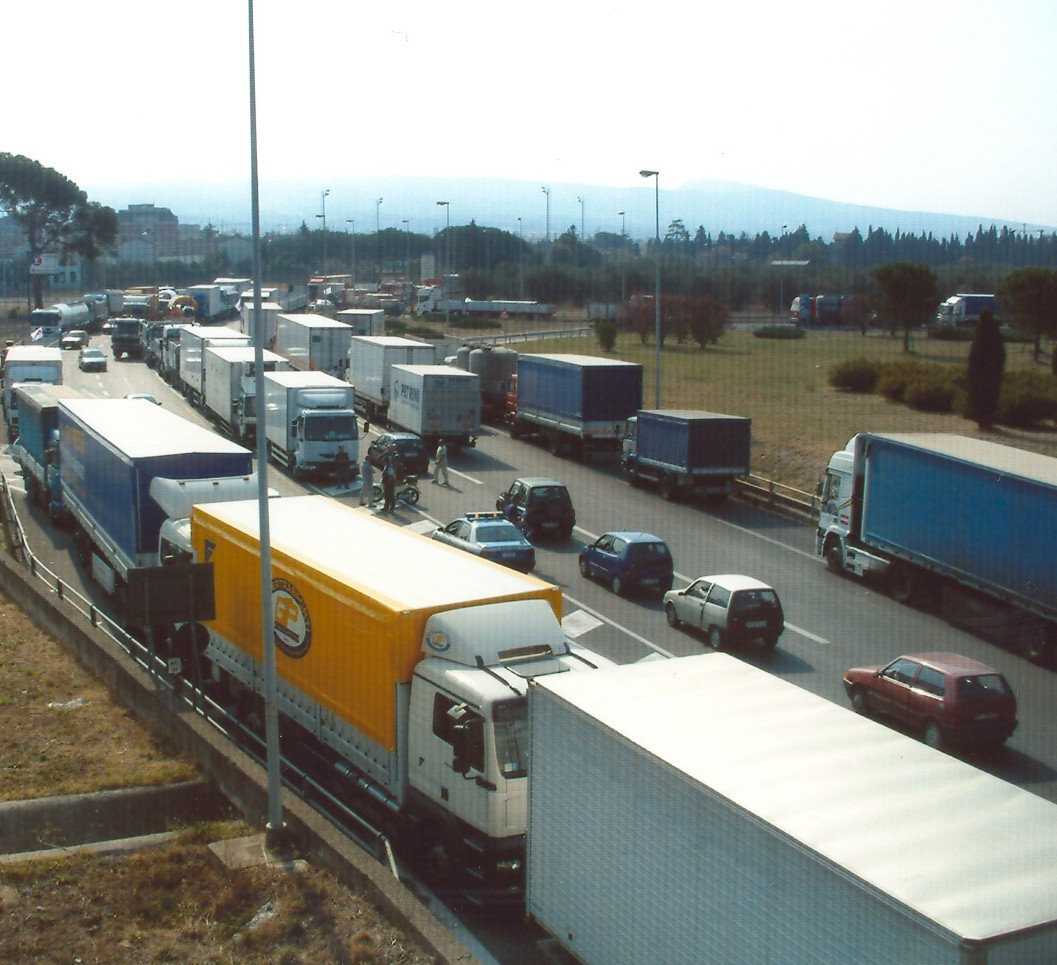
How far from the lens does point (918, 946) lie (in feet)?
21.3

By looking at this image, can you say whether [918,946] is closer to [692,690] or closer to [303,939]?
[692,690]

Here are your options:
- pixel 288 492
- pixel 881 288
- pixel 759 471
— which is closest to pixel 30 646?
pixel 288 492

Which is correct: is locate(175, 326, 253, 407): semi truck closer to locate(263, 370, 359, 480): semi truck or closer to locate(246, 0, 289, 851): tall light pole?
locate(263, 370, 359, 480): semi truck

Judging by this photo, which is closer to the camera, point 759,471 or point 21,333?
point 759,471

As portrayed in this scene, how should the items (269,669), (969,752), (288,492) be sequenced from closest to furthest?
1. (269,669)
2. (969,752)
3. (288,492)

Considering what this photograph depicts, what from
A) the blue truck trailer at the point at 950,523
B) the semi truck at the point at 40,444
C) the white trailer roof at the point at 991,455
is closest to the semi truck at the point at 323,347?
the semi truck at the point at 40,444

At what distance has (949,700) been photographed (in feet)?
54.0

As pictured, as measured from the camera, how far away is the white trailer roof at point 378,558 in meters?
12.7

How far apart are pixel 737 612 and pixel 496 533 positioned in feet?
20.3

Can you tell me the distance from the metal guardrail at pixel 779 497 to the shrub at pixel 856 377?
23.8 m

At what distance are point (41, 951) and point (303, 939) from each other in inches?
88.4

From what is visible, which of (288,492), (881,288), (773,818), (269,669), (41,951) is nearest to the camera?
(773,818)

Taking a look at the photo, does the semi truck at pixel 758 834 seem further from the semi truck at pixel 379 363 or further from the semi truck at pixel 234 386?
the semi truck at pixel 379 363

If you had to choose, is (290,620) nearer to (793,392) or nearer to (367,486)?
(367,486)
